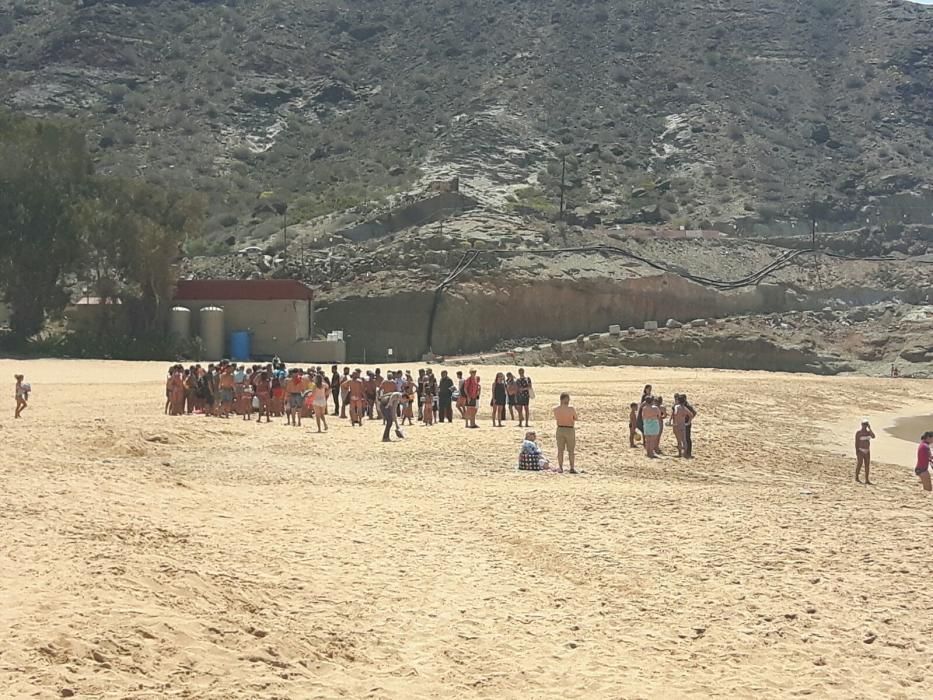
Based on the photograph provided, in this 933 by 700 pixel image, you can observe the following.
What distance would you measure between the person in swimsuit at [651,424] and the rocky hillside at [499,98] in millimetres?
39526

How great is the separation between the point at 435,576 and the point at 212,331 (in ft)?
101

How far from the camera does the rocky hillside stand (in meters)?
65.7

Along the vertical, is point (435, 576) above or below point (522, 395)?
below

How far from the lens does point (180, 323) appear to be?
126 ft

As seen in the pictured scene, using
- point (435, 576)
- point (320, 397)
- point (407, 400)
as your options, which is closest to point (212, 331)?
point (407, 400)

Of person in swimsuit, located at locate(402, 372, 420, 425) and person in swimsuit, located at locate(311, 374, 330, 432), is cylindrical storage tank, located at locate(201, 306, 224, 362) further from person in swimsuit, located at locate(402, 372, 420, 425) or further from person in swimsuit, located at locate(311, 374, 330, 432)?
person in swimsuit, located at locate(311, 374, 330, 432)

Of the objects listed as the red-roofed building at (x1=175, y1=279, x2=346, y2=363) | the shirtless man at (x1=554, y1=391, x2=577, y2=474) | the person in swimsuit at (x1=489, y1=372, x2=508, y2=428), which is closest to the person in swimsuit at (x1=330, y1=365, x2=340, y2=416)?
the person in swimsuit at (x1=489, y1=372, x2=508, y2=428)

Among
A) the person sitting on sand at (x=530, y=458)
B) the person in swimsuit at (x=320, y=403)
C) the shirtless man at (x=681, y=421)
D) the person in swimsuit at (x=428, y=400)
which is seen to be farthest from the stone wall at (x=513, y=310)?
the person sitting on sand at (x=530, y=458)

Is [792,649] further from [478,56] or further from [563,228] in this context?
[478,56]

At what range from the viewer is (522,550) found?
9977 mm

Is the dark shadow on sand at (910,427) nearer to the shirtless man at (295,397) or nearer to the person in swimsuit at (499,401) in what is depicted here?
the person in swimsuit at (499,401)

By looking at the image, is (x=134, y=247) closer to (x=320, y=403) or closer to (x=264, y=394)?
(x=264, y=394)

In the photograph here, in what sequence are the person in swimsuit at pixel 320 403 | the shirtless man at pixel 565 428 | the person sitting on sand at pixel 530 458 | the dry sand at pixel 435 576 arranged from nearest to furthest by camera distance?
1. the dry sand at pixel 435 576
2. the shirtless man at pixel 565 428
3. the person sitting on sand at pixel 530 458
4. the person in swimsuit at pixel 320 403

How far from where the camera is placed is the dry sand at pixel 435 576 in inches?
255
